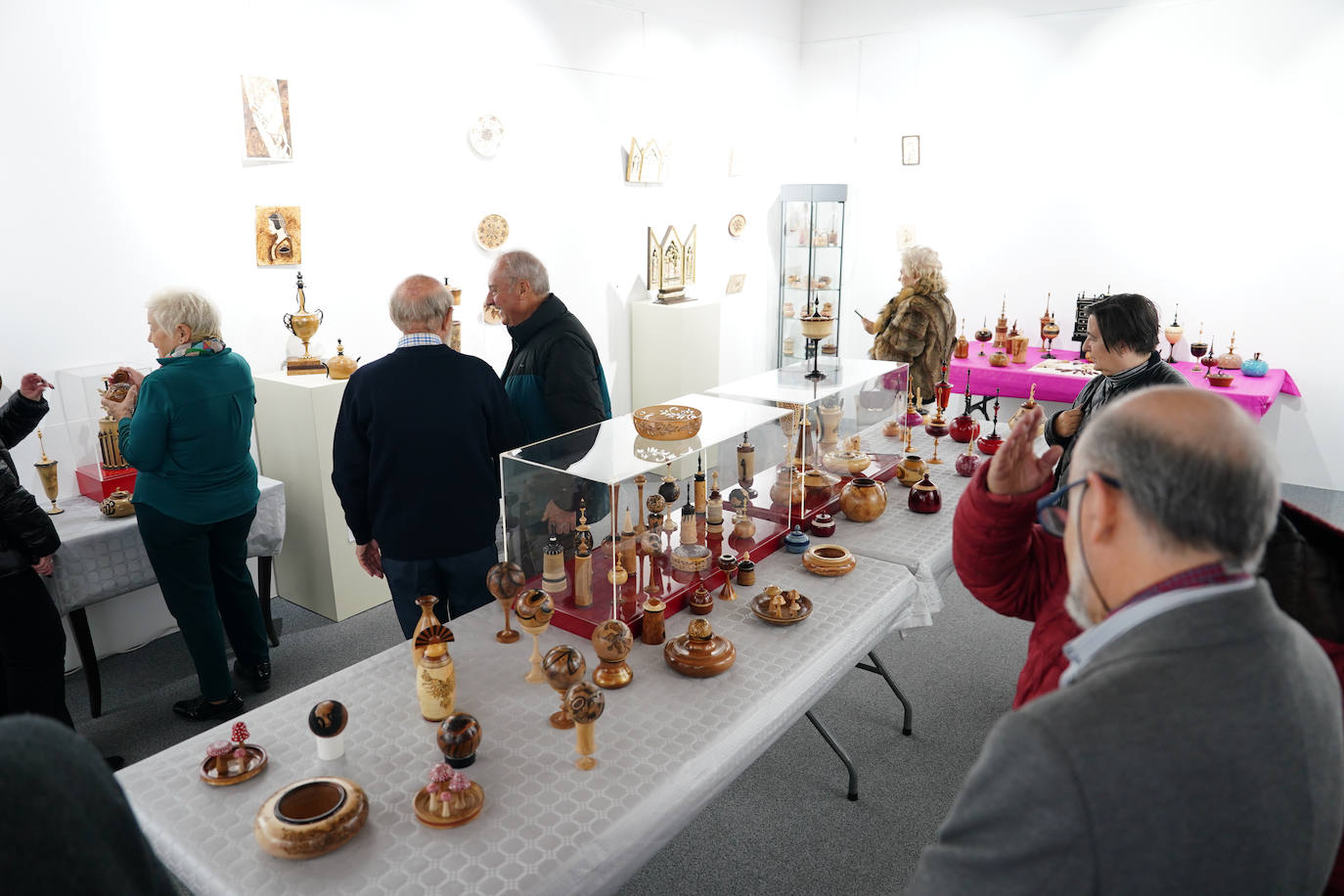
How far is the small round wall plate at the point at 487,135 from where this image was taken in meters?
5.39

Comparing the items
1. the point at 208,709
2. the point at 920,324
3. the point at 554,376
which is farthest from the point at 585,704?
the point at 920,324

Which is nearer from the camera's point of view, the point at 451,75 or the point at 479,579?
the point at 479,579

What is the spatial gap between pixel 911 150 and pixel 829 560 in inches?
233

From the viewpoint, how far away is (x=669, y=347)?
6.94 m

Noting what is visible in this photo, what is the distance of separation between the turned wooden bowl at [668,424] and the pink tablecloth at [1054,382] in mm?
3396

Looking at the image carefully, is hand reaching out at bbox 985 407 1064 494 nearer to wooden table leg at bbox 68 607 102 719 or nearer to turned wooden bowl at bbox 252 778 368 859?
turned wooden bowl at bbox 252 778 368 859

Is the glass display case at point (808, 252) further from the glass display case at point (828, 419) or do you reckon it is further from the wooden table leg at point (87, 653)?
the wooden table leg at point (87, 653)

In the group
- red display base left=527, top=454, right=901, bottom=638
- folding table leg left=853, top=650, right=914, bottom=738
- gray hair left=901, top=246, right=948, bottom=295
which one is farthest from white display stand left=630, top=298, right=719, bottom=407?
folding table leg left=853, top=650, right=914, bottom=738

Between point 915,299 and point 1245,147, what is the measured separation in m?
2.92

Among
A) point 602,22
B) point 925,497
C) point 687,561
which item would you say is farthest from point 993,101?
point 687,561

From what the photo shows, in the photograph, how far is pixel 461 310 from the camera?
18.0 feet

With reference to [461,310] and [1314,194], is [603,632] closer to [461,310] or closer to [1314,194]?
[461,310]

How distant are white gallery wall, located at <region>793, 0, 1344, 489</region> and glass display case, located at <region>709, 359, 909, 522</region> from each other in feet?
12.5

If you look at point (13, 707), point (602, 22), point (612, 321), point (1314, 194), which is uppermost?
point (602, 22)
